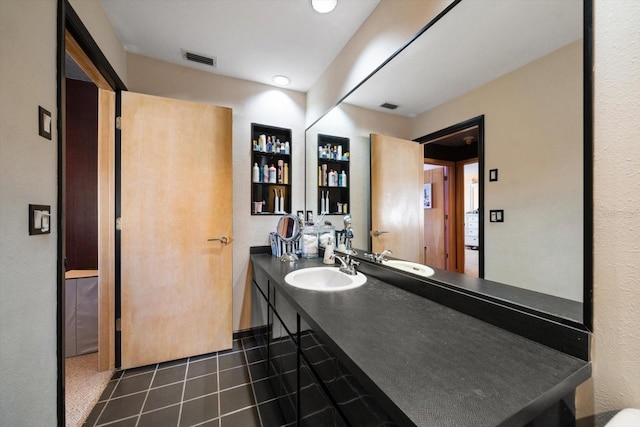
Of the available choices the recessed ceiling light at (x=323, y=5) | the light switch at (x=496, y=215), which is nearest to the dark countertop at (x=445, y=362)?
the light switch at (x=496, y=215)

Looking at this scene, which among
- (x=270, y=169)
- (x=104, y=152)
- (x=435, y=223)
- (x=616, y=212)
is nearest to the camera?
(x=616, y=212)

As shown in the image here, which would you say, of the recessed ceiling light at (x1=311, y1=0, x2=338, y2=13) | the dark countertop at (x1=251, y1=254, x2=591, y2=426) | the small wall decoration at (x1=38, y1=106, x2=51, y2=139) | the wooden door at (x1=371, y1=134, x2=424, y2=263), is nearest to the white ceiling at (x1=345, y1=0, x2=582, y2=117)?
the wooden door at (x1=371, y1=134, x2=424, y2=263)

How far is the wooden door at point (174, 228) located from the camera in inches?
74.0

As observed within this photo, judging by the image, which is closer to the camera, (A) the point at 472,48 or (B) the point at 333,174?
(A) the point at 472,48

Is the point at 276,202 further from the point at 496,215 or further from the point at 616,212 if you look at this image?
the point at 616,212

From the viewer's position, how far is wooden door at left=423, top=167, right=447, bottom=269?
115 cm

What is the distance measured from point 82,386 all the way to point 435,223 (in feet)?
8.26

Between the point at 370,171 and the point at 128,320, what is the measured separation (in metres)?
2.12

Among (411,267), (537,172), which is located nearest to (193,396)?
(411,267)

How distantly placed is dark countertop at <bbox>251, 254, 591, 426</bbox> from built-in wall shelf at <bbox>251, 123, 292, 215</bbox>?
157 cm

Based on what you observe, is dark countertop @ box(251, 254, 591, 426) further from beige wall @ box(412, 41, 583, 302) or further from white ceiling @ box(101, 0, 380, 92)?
white ceiling @ box(101, 0, 380, 92)

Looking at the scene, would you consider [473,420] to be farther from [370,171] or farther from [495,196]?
[370,171]

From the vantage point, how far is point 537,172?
792 mm

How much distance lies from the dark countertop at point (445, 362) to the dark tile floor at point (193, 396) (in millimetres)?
964
